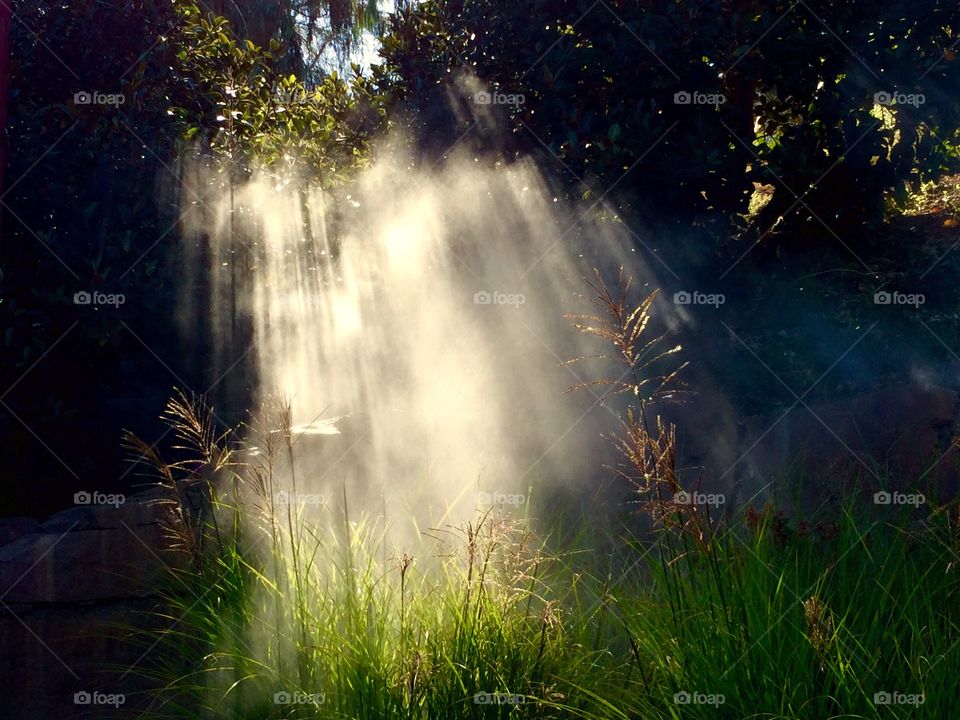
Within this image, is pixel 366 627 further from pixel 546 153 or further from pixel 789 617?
pixel 546 153

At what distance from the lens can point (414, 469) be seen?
226 inches

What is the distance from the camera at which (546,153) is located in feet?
24.0

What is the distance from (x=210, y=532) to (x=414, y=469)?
1.38 meters

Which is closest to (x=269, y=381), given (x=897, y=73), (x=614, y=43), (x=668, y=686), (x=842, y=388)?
(x=614, y=43)

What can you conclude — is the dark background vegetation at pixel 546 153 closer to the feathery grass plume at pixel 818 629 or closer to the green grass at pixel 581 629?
the green grass at pixel 581 629

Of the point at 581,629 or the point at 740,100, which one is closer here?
the point at 581,629

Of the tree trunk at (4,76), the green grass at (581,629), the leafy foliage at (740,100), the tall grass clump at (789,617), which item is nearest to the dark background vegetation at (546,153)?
the leafy foliage at (740,100)

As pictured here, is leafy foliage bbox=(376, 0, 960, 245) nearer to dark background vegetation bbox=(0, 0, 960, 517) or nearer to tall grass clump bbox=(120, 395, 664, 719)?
dark background vegetation bbox=(0, 0, 960, 517)

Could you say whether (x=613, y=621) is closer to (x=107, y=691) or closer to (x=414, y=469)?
(x=414, y=469)

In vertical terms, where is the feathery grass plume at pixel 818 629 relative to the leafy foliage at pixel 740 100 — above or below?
below

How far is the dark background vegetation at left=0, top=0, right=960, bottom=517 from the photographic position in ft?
21.5

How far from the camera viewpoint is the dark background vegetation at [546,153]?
258 inches

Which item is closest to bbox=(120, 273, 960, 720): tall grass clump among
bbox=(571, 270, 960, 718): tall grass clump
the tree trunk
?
bbox=(571, 270, 960, 718): tall grass clump

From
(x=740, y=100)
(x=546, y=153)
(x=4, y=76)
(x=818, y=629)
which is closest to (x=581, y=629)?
(x=818, y=629)
